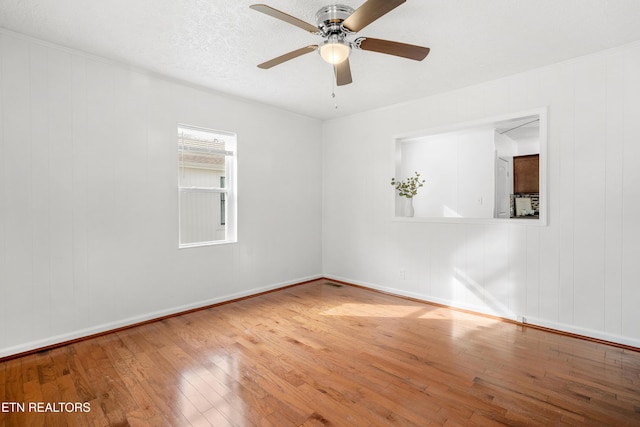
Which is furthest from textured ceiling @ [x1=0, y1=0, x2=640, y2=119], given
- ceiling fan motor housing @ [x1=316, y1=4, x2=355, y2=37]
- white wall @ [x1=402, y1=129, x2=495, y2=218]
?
white wall @ [x1=402, y1=129, x2=495, y2=218]

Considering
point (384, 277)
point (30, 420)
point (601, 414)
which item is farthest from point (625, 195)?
point (30, 420)

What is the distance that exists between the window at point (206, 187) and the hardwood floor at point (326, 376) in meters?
1.10

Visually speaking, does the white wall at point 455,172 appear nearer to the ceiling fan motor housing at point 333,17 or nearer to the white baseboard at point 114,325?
the ceiling fan motor housing at point 333,17

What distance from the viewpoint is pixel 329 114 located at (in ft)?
16.0

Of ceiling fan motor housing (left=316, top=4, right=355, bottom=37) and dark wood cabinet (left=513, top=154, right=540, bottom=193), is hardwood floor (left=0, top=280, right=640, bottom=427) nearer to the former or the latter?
ceiling fan motor housing (left=316, top=4, right=355, bottom=37)

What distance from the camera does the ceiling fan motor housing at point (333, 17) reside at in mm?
2119

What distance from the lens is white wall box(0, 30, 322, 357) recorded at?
2582mm

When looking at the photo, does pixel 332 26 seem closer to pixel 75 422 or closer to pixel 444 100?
pixel 444 100

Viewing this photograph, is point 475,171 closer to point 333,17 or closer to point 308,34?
point 308,34

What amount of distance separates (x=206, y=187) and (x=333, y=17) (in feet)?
8.35

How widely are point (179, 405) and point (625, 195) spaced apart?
391 centimetres

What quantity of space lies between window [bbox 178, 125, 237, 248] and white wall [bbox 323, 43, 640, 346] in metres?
2.19

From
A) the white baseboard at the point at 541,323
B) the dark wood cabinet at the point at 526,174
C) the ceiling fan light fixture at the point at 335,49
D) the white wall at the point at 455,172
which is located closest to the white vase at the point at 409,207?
the white wall at the point at 455,172

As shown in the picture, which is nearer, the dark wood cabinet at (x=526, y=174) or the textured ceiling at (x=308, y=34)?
the textured ceiling at (x=308, y=34)
